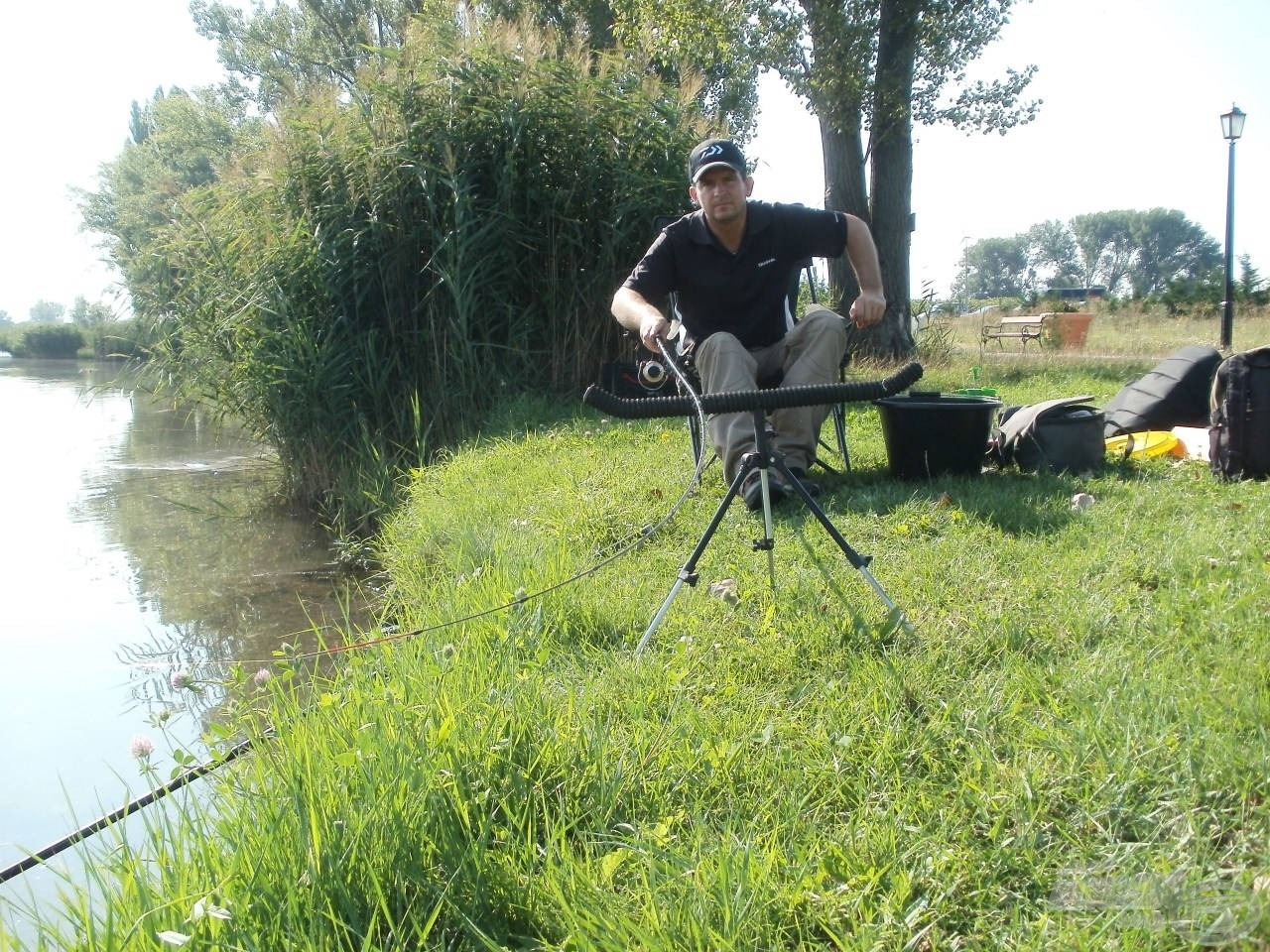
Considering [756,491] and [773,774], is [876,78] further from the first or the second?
[773,774]

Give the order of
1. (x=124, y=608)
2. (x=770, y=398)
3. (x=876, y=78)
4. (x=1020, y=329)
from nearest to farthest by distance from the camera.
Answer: (x=770, y=398)
(x=124, y=608)
(x=876, y=78)
(x=1020, y=329)

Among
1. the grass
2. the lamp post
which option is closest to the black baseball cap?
the grass

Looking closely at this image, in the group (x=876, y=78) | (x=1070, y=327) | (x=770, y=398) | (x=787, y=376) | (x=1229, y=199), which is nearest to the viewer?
(x=770, y=398)

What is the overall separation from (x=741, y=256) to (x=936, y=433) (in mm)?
1227

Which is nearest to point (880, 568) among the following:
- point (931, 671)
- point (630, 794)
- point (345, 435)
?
point (931, 671)

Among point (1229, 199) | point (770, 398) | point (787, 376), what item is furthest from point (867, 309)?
point (1229, 199)

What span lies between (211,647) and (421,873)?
3.63 meters

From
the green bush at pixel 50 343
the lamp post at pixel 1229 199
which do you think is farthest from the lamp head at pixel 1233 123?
the green bush at pixel 50 343

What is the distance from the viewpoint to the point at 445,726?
7.68 feet

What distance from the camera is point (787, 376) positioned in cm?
486

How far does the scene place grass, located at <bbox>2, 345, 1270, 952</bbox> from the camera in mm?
1820

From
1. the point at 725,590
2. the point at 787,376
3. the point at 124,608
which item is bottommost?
the point at 124,608

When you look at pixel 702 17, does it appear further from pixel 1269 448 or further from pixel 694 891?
pixel 694 891

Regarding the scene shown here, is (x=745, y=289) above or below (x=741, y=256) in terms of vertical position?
below
